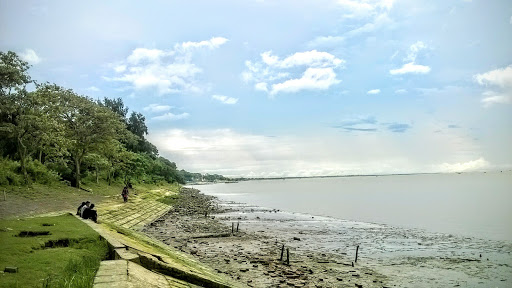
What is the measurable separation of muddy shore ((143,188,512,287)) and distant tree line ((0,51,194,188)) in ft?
47.5

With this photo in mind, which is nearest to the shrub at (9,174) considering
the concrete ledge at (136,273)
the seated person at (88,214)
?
the seated person at (88,214)

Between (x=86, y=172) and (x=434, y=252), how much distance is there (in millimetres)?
49115

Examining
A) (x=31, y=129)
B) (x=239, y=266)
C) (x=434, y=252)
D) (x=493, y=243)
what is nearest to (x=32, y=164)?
(x=31, y=129)

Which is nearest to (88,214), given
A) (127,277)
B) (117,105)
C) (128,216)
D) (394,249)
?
(127,277)

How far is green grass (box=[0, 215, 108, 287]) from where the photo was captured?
9570 mm

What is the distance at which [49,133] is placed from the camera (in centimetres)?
3841

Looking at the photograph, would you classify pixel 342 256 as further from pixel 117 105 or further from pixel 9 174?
pixel 117 105

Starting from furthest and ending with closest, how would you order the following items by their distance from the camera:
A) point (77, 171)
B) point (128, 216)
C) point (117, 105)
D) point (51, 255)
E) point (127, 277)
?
point (117, 105) → point (77, 171) → point (128, 216) → point (51, 255) → point (127, 277)

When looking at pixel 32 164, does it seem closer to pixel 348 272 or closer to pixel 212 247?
pixel 212 247

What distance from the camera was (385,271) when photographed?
72.8 ft

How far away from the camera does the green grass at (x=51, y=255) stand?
31.4 ft

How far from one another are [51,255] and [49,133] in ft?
100

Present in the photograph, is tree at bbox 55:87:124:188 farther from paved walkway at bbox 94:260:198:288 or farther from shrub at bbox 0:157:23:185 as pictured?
paved walkway at bbox 94:260:198:288

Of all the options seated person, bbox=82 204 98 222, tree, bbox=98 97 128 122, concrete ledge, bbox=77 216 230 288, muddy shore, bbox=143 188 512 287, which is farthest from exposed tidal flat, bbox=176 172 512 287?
tree, bbox=98 97 128 122
